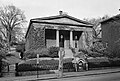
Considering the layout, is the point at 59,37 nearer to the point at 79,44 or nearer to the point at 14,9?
the point at 79,44

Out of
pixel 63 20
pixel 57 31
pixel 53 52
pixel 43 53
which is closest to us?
pixel 43 53

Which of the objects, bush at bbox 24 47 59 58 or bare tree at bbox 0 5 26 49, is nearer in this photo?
bush at bbox 24 47 59 58

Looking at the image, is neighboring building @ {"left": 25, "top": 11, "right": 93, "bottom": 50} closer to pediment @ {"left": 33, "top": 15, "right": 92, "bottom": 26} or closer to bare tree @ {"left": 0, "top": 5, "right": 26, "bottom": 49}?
pediment @ {"left": 33, "top": 15, "right": 92, "bottom": 26}

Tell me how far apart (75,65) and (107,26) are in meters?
22.5

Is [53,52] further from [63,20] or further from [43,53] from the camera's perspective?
[63,20]

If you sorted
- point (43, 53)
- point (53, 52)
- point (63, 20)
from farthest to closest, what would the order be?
point (63, 20), point (53, 52), point (43, 53)

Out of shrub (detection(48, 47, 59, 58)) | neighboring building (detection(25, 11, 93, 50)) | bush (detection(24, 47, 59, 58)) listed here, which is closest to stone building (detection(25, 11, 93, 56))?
neighboring building (detection(25, 11, 93, 50))

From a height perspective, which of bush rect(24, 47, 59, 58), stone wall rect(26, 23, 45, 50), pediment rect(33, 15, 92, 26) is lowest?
bush rect(24, 47, 59, 58)

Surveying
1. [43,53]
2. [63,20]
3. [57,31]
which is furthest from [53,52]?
[63,20]

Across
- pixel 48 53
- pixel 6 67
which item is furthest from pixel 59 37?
pixel 6 67

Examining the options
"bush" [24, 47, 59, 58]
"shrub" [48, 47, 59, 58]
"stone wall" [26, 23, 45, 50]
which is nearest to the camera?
"bush" [24, 47, 59, 58]

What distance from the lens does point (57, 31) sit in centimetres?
3144

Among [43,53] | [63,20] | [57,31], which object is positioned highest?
[63,20]

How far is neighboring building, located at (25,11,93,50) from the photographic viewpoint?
29.4 m
